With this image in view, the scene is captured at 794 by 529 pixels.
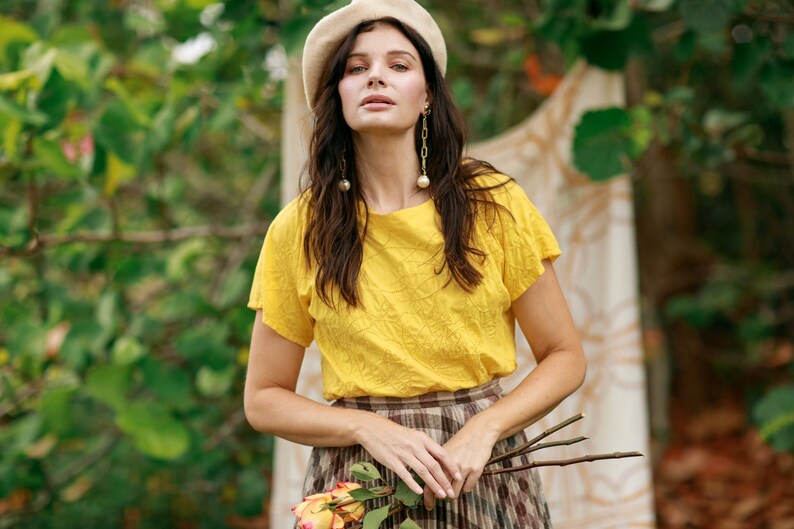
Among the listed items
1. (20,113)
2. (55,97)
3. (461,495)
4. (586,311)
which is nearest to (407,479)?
(461,495)

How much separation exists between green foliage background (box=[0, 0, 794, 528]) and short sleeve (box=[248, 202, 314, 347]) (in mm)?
933

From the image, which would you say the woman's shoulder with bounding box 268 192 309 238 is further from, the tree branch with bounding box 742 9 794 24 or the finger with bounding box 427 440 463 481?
the tree branch with bounding box 742 9 794 24

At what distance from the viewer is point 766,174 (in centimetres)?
412

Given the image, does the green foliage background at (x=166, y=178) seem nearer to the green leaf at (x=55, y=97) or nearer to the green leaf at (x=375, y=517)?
the green leaf at (x=55, y=97)

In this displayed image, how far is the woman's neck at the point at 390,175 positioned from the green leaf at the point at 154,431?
1.26m

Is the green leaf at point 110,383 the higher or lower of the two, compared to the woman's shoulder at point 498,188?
lower

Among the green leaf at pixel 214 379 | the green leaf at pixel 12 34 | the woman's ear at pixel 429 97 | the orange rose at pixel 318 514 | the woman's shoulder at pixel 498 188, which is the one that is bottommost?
the orange rose at pixel 318 514

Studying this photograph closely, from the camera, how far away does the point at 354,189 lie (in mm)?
1382

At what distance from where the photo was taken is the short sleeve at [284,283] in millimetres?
1370

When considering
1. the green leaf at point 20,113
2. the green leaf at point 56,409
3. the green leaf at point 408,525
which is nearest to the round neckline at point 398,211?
the green leaf at point 408,525

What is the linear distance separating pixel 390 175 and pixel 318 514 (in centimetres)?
52

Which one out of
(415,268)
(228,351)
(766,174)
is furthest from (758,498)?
(415,268)

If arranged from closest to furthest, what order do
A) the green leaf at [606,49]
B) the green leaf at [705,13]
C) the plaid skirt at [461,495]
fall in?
1. the plaid skirt at [461,495]
2. the green leaf at [705,13]
3. the green leaf at [606,49]

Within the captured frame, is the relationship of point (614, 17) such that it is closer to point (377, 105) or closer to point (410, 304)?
point (377, 105)
